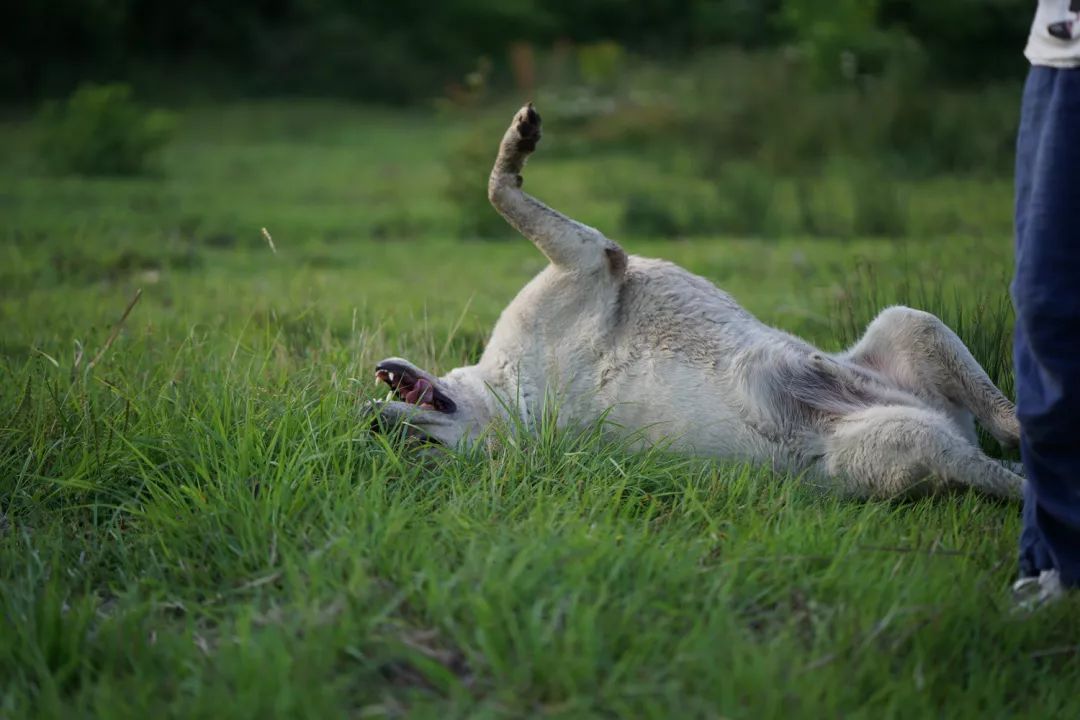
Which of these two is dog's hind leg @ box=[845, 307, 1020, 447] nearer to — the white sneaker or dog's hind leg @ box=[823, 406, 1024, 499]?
dog's hind leg @ box=[823, 406, 1024, 499]

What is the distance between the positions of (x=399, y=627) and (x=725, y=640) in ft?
2.63

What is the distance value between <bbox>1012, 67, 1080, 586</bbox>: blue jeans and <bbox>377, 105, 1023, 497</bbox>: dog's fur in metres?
0.66

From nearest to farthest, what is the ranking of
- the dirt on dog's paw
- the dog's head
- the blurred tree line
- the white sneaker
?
the white sneaker → the dog's head → the dirt on dog's paw → the blurred tree line

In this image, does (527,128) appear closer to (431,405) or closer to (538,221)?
(538,221)

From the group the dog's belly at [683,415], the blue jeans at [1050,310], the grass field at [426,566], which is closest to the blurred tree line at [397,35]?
the dog's belly at [683,415]

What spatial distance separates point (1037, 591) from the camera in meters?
3.28

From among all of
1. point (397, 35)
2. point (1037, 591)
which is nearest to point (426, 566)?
point (1037, 591)

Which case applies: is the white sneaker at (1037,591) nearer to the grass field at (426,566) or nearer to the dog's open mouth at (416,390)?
the grass field at (426,566)

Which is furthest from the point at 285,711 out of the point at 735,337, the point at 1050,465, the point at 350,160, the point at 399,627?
the point at 350,160

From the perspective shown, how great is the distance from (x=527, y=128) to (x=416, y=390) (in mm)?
1142

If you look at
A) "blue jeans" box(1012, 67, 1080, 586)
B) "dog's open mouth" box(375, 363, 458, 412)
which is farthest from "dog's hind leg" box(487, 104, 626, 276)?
"blue jeans" box(1012, 67, 1080, 586)

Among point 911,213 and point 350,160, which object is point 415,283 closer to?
point 911,213

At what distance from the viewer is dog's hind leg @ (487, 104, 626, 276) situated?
4.63 m

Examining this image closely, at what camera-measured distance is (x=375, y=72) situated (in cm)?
2123
